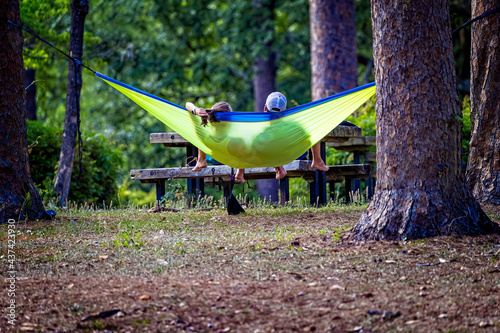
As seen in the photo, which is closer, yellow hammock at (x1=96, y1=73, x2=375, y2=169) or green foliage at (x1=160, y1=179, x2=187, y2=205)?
yellow hammock at (x1=96, y1=73, x2=375, y2=169)

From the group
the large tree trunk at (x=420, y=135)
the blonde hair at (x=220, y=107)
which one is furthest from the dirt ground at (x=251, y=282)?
the blonde hair at (x=220, y=107)

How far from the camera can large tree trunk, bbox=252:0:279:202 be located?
14305 millimetres

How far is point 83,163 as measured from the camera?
903cm

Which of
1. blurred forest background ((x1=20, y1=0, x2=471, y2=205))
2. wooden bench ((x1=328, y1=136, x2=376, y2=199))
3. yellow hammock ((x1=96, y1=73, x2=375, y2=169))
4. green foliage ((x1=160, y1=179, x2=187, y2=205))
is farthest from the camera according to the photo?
blurred forest background ((x1=20, y1=0, x2=471, y2=205))

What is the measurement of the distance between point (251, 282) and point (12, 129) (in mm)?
3303

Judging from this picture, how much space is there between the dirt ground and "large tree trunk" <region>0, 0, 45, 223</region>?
0.56 meters

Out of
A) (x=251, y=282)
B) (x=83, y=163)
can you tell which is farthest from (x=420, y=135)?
(x=83, y=163)

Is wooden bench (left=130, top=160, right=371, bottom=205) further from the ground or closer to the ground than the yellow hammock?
closer to the ground

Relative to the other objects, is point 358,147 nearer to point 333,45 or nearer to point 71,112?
point 333,45

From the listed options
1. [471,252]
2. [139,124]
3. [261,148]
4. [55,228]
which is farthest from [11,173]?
[139,124]

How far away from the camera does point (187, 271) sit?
363 cm

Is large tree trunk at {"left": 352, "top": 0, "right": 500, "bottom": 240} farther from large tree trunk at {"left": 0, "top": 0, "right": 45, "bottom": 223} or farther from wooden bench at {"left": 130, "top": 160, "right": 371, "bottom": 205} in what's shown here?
large tree trunk at {"left": 0, "top": 0, "right": 45, "bottom": 223}

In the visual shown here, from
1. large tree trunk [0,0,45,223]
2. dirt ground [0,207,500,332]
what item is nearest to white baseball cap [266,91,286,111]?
dirt ground [0,207,500,332]

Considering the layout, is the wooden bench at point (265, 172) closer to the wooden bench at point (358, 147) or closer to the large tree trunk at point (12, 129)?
the wooden bench at point (358, 147)
